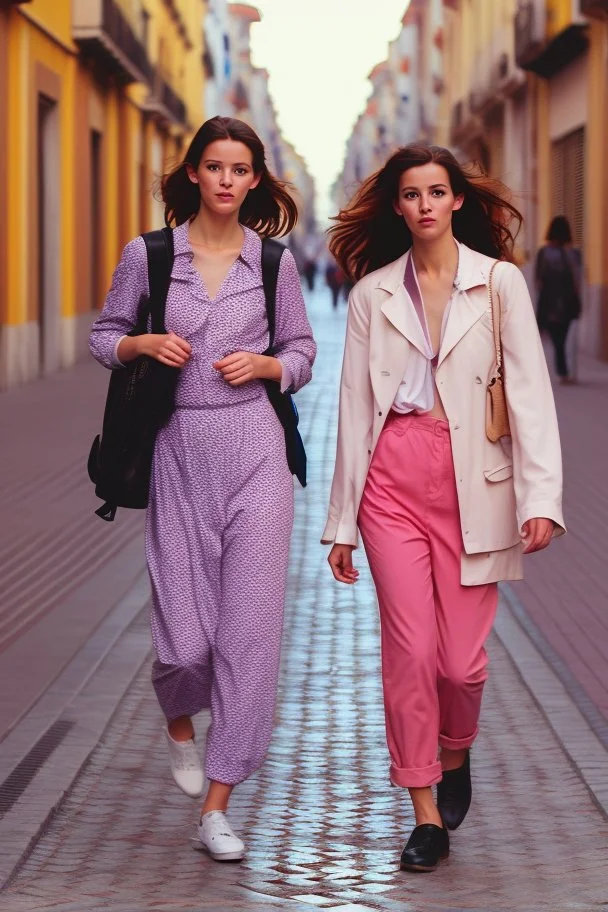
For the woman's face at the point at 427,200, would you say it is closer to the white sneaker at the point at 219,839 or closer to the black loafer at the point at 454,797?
the black loafer at the point at 454,797

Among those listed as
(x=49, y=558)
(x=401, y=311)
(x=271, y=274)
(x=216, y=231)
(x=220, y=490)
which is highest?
Result: (x=216, y=231)

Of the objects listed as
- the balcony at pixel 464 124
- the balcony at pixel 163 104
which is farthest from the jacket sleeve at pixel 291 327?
the balcony at pixel 464 124

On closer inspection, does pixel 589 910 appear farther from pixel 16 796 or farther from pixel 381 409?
pixel 16 796

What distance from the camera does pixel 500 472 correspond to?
479 centimetres

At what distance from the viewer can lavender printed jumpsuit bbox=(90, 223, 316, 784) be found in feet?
15.8

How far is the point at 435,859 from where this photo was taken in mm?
4641

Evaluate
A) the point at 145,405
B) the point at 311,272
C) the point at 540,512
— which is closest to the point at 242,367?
the point at 145,405

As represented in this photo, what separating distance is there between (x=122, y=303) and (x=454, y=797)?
163 centimetres

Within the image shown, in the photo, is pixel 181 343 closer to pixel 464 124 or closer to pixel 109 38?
pixel 109 38

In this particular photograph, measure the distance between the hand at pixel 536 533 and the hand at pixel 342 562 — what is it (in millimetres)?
486

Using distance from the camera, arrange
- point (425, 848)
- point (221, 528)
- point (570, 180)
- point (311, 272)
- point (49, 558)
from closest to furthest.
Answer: point (425, 848) → point (221, 528) → point (49, 558) → point (570, 180) → point (311, 272)

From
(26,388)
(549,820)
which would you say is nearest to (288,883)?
(549,820)

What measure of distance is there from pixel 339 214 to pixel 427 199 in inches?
18.1

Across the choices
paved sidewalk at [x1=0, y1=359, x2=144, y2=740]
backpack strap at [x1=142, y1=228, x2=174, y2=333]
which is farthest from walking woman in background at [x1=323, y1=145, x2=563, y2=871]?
paved sidewalk at [x1=0, y1=359, x2=144, y2=740]
